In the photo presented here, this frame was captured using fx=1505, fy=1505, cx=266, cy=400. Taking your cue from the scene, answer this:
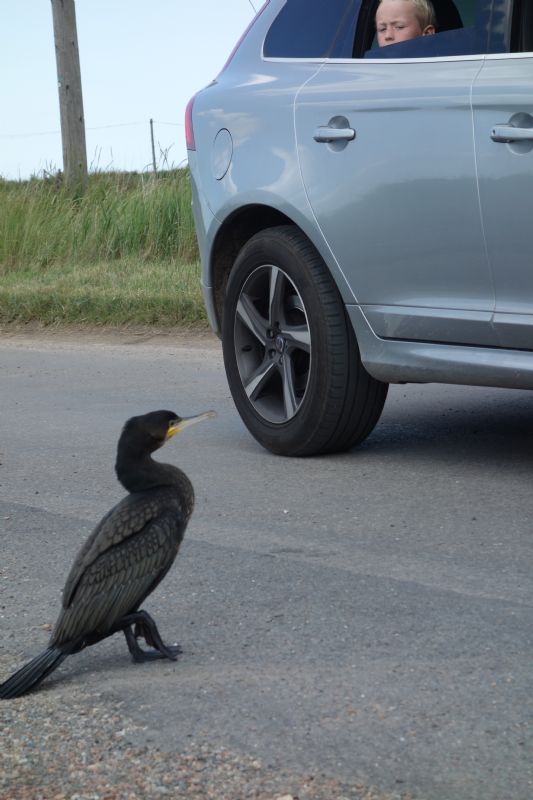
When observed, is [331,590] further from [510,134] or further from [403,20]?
[403,20]

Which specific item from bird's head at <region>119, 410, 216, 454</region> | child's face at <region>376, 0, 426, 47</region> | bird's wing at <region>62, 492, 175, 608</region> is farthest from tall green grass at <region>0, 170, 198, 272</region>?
bird's wing at <region>62, 492, 175, 608</region>

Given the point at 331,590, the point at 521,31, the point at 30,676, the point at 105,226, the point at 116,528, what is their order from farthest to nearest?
the point at 105,226 < the point at 521,31 < the point at 331,590 < the point at 116,528 < the point at 30,676

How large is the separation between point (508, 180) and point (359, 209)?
2.37 ft

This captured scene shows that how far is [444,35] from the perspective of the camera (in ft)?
17.7

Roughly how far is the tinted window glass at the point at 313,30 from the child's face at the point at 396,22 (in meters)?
0.13

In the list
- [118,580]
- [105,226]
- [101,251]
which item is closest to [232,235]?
[118,580]

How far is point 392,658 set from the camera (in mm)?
3607

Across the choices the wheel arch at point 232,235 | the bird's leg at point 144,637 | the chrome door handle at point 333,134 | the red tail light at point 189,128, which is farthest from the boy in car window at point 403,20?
the bird's leg at point 144,637

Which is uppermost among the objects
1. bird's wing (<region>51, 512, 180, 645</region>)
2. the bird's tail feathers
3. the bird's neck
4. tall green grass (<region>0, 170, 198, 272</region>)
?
the bird's neck

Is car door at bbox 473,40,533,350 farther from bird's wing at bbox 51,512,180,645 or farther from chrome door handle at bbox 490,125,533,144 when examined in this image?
bird's wing at bbox 51,512,180,645

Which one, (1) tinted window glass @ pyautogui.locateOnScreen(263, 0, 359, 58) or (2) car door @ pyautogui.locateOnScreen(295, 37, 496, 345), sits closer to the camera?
(2) car door @ pyautogui.locateOnScreen(295, 37, 496, 345)

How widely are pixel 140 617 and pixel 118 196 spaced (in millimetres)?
12142

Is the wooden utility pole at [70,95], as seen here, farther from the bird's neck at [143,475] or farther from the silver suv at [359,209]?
the bird's neck at [143,475]

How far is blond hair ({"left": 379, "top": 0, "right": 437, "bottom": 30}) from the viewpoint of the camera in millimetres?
5723
